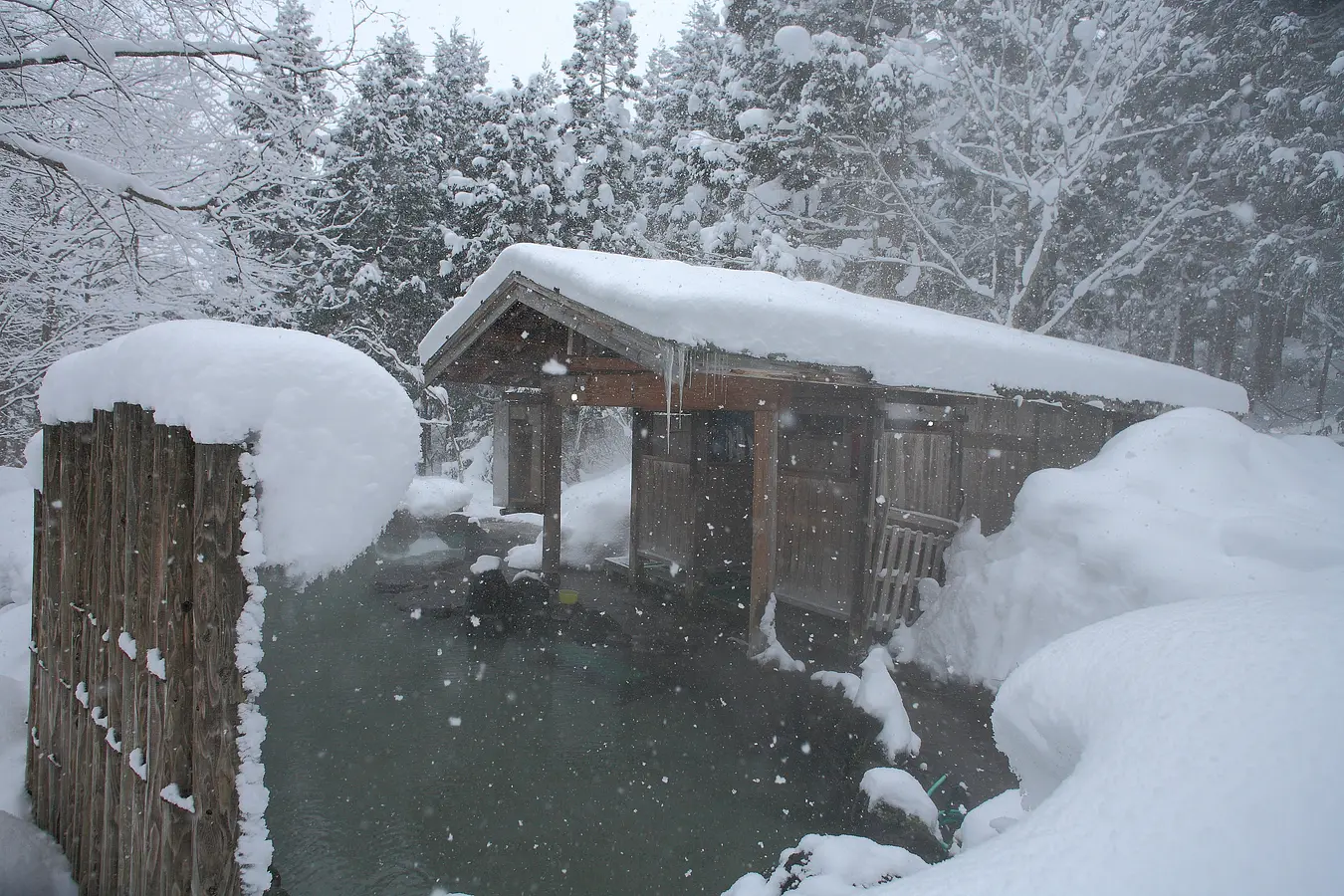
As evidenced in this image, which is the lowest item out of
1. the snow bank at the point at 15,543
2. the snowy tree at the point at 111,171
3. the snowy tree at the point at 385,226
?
the snow bank at the point at 15,543

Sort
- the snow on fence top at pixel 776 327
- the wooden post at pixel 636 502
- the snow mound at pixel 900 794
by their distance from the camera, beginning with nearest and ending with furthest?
the snow mound at pixel 900 794, the snow on fence top at pixel 776 327, the wooden post at pixel 636 502

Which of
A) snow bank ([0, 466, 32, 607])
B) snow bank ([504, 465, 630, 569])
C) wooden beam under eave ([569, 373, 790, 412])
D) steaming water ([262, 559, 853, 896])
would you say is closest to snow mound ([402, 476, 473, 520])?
snow bank ([504, 465, 630, 569])

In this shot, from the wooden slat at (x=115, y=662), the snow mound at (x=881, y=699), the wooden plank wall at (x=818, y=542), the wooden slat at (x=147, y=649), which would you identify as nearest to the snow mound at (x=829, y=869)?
the snow mound at (x=881, y=699)

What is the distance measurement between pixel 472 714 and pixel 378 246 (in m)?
16.9

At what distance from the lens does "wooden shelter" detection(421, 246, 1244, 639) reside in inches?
223

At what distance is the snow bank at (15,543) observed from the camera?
7.17 meters

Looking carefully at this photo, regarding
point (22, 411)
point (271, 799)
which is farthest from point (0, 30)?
point (22, 411)

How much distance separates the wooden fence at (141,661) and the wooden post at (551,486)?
6068 millimetres

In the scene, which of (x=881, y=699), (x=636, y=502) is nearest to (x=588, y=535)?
(x=636, y=502)

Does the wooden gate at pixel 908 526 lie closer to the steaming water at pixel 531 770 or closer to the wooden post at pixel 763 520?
the wooden post at pixel 763 520

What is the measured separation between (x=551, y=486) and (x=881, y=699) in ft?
17.8

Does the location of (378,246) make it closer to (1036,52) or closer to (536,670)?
(536,670)

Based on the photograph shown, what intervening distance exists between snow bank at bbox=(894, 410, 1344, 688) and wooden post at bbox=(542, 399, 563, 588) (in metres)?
4.73

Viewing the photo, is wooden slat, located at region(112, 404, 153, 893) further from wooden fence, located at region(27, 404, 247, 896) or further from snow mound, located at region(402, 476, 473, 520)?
snow mound, located at region(402, 476, 473, 520)
